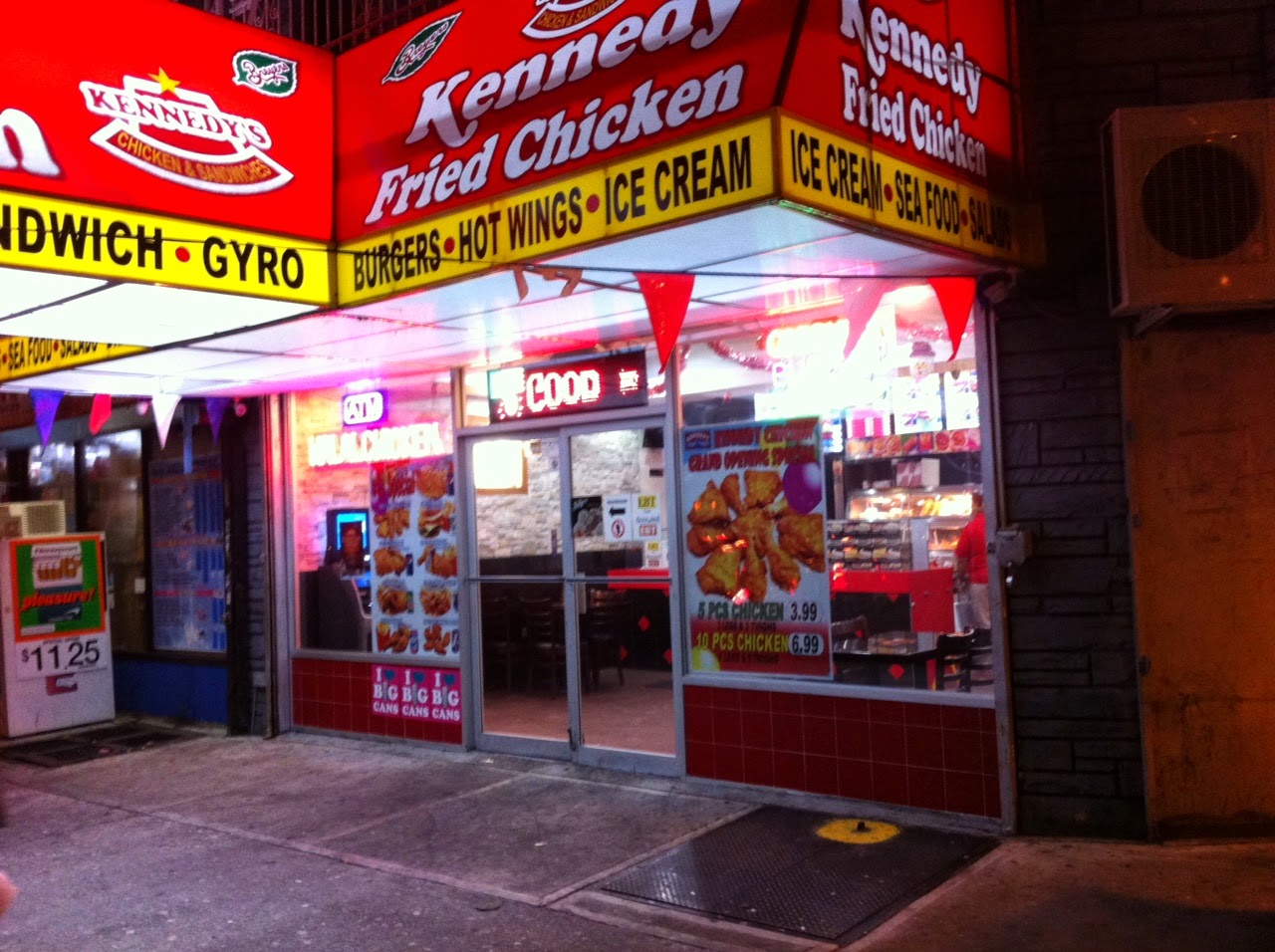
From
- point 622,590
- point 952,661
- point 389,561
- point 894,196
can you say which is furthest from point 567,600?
point 894,196

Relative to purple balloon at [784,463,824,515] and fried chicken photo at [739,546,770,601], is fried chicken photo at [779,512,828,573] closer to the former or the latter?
purple balloon at [784,463,824,515]

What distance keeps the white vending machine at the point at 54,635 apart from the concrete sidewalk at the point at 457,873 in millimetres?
2198

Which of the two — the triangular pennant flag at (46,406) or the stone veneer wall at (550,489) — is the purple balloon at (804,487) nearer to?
the stone veneer wall at (550,489)

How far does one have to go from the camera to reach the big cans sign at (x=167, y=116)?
17.6ft

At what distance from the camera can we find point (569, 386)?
8203mm

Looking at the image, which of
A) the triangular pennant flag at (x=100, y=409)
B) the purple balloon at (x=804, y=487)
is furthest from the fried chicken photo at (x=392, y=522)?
the purple balloon at (x=804, y=487)

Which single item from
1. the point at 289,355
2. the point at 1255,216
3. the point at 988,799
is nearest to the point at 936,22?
the point at 1255,216

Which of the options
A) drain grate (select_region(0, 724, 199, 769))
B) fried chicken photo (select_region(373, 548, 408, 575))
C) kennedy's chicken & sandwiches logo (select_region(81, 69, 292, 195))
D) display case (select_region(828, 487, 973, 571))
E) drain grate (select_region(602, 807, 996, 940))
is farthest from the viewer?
drain grate (select_region(0, 724, 199, 769))

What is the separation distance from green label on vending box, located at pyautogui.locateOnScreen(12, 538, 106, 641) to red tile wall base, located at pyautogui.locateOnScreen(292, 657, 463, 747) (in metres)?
2.57

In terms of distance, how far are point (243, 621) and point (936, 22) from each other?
7901 mm

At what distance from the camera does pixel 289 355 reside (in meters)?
8.04

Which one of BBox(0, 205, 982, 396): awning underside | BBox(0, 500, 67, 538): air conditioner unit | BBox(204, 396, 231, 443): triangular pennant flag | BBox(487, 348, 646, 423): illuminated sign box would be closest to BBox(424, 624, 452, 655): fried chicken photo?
BBox(487, 348, 646, 423): illuminated sign box

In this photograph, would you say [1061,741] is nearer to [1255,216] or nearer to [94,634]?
[1255,216]

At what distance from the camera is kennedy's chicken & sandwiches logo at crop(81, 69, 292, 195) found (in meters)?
5.66
